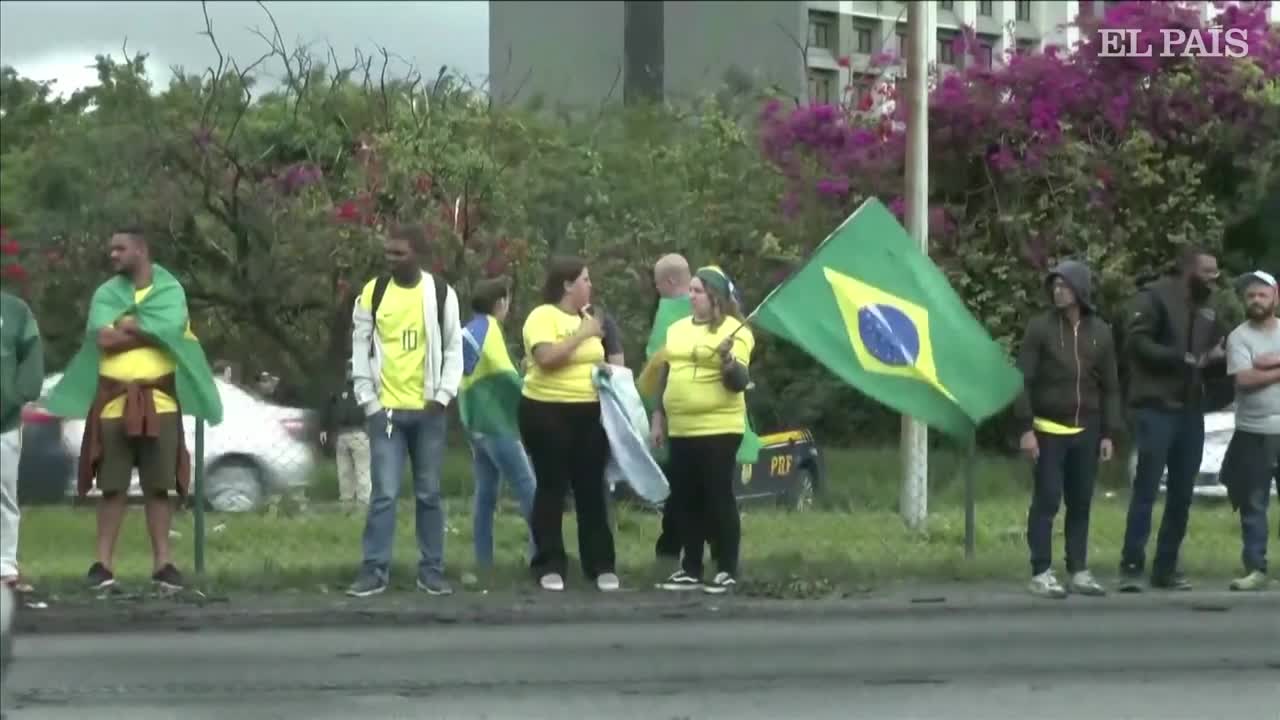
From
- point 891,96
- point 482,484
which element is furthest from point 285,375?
point 482,484

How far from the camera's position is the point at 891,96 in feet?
87.9

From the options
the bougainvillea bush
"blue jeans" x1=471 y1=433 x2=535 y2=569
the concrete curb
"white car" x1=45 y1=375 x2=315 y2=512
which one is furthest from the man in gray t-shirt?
the bougainvillea bush

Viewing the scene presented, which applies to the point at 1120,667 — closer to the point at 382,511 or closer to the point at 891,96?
the point at 382,511

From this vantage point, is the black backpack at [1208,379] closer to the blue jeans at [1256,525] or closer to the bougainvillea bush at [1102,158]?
the blue jeans at [1256,525]

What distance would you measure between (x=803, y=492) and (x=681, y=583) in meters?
6.38

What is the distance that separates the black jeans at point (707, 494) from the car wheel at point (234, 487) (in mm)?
2997

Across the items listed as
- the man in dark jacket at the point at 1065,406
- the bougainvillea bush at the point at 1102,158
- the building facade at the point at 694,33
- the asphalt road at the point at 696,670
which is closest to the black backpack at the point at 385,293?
the asphalt road at the point at 696,670

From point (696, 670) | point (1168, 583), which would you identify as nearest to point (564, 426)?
point (696, 670)

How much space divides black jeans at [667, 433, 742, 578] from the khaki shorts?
2685 mm

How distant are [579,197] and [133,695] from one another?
19707mm

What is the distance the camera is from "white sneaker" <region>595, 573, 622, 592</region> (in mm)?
11664

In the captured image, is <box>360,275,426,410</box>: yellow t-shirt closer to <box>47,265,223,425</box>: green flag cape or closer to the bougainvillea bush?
<box>47,265,223,425</box>: green flag cape

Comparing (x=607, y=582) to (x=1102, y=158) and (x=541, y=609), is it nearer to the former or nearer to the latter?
(x=541, y=609)

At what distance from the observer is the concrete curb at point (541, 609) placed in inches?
424
